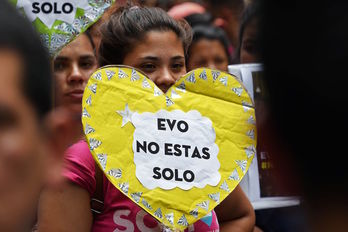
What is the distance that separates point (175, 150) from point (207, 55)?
169 cm

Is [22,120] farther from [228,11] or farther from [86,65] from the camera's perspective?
[228,11]

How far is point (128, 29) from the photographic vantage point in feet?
8.93

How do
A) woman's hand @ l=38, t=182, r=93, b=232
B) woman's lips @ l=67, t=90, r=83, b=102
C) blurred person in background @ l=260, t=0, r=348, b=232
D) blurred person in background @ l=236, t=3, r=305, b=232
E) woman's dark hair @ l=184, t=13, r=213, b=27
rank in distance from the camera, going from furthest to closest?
woman's dark hair @ l=184, t=13, r=213, b=27 → woman's lips @ l=67, t=90, r=83, b=102 → woman's hand @ l=38, t=182, r=93, b=232 → blurred person in background @ l=236, t=3, r=305, b=232 → blurred person in background @ l=260, t=0, r=348, b=232

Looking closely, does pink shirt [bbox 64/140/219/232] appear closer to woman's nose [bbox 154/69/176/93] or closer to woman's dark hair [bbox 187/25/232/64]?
woman's nose [bbox 154/69/176/93]

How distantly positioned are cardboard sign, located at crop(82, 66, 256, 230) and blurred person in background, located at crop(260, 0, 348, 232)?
4.42 feet

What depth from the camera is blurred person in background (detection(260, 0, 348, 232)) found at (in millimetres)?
895

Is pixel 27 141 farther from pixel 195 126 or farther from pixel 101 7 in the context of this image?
pixel 101 7

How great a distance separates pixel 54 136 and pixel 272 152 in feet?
1.12

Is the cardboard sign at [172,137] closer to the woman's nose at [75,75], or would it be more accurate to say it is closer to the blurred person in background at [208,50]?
the woman's nose at [75,75]

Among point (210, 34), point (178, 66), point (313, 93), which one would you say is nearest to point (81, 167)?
point (178, 66)

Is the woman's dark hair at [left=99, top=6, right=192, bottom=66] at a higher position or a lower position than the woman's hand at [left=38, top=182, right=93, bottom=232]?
higher

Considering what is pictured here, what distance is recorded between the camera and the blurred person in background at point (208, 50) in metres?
3.95

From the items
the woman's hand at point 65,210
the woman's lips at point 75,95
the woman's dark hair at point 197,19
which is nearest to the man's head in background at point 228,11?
the woman's dark hair at point 197,19

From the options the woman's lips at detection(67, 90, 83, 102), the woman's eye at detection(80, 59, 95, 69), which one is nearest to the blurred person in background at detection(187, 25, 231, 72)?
the woman's eye at detection(80, 59, 95, 69)
